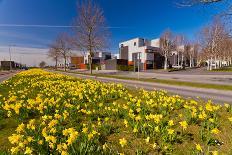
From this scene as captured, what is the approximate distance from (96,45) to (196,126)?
122 ft

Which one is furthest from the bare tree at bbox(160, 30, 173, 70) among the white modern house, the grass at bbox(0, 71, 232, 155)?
the grass at bbox(0, 71, 232, 155)

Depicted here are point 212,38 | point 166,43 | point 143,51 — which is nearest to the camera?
point 212,38

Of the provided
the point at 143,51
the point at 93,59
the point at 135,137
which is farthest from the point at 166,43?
the point at 135,137

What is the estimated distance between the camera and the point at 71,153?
3.58 meters

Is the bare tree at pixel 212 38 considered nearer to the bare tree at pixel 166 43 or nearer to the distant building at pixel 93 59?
the bare tree at pixel 166 43

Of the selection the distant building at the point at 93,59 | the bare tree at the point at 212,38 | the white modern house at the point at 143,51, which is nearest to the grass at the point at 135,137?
the bare tree at the point at 212,38

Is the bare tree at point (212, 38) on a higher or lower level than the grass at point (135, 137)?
higher

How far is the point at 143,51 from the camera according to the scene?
7812 cm

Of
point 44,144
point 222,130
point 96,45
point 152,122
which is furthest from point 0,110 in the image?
point 96,45

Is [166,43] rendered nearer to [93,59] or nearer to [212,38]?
[212,38]

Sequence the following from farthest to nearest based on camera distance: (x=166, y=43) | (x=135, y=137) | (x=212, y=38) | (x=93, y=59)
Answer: (x=93, y=59) < (x=166, y=43) < (x=212, y=38) < (x=135, y=137)

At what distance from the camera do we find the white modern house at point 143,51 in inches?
3049

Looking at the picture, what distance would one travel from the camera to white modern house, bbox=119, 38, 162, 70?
77438mm

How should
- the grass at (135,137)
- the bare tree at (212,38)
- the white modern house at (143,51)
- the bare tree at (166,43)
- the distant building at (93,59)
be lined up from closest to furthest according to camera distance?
the grass at (135,137) < the bare tree at (212,38) < the bare tree at (166,43) < the white modern house at (143,51) < the distant building at (93,59)
